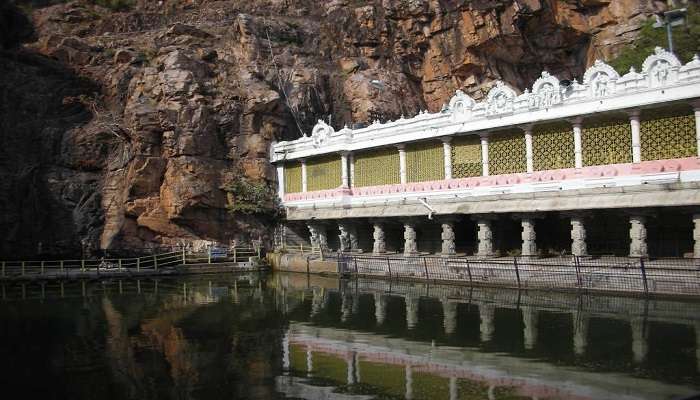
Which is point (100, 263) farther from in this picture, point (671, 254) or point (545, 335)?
point (671, 254)

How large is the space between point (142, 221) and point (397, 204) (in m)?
14.0

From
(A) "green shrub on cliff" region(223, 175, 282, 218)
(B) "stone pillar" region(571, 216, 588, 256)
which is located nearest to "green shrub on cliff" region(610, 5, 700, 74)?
(B) "stone pillar" region(571, 216, 588, 256)

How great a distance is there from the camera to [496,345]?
1383cm

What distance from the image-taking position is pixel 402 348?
13938mm

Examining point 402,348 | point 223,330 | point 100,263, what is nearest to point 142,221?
point 100,263

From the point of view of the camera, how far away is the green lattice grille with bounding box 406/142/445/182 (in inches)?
1096

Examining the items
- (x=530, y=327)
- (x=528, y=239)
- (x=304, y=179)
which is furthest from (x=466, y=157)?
(x=530, y=327)

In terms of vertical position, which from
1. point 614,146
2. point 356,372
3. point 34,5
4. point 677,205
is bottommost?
point 356,372

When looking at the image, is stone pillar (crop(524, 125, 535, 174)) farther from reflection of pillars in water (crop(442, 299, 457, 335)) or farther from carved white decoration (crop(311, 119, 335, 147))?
carved white decoration (crop(311, 119, 335, 147))

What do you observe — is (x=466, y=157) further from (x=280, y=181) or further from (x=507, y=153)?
(x=280, y=181)

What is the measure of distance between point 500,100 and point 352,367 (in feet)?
53.2

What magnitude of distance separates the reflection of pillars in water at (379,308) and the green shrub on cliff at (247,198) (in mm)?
13215

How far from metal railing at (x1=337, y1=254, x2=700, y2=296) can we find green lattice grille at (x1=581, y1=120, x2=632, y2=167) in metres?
3.76

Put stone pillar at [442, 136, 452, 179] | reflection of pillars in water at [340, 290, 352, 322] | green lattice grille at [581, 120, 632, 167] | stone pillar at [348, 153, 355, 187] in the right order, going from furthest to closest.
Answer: stone pillar at [348, 153, 355, 187]
stone pillar at [442, 136, 452, 179]
green lattice grille at [581, 120, 632, 167]
reflection of pillars in water at [340, 290, 352, 322]
